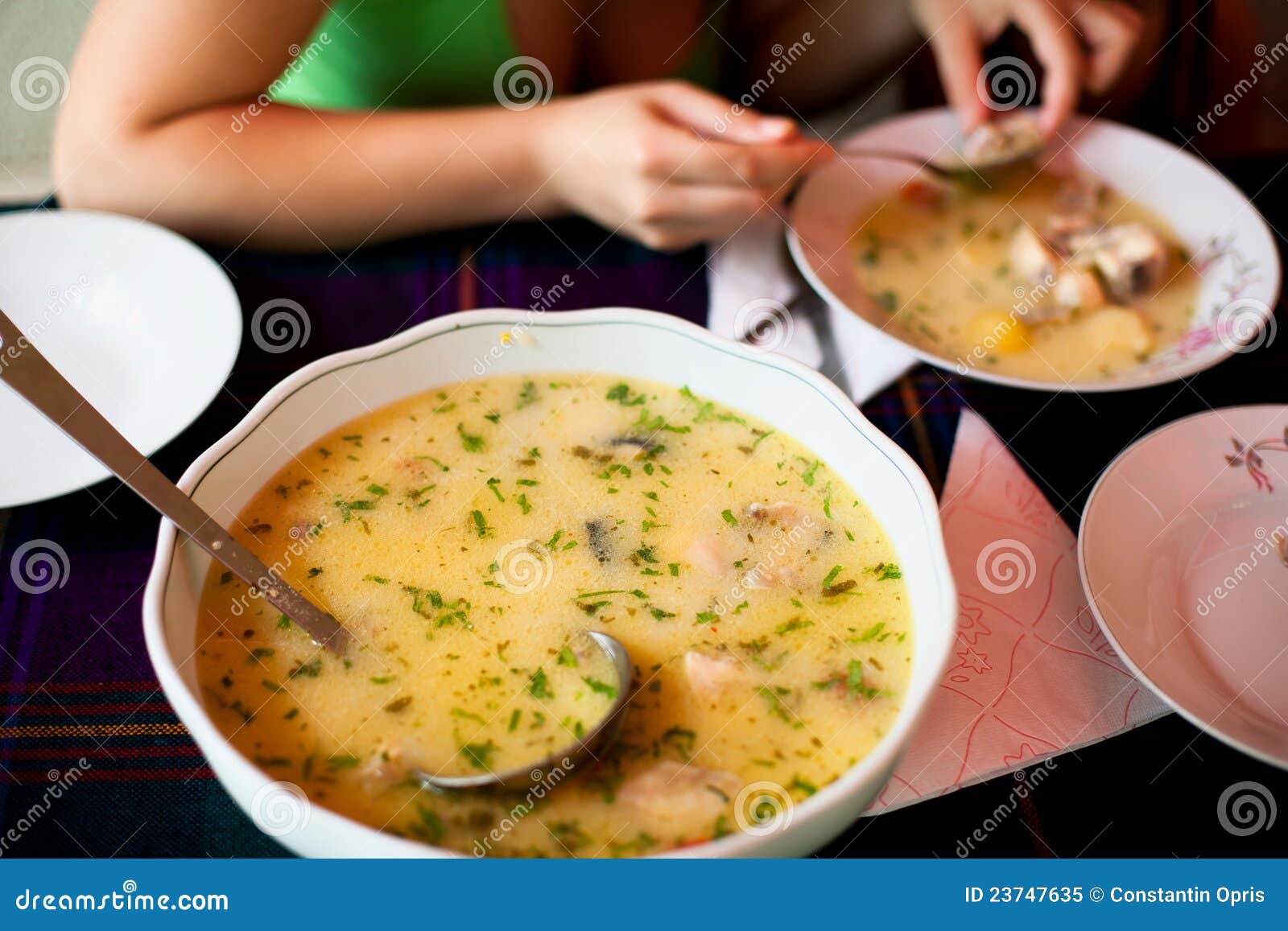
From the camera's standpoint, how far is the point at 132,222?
140 centimetres

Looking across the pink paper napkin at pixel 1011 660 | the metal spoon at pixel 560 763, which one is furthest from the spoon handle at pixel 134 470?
the pink paper napkin at pixel 1011 660

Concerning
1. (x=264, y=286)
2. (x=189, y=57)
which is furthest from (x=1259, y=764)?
(x=189, y=57)

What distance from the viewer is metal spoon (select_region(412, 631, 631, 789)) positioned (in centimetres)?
78

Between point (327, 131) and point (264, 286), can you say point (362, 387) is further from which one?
point (327, 131)

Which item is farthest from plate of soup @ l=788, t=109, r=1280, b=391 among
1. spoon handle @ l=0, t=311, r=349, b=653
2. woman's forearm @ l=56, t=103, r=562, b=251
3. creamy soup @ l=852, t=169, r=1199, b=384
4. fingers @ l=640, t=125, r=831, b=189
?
spoon handle @ l=0, t=311, r=349, b=653

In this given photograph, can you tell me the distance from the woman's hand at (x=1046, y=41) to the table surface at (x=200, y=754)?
595 millimetres

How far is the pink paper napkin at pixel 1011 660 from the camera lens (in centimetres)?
94

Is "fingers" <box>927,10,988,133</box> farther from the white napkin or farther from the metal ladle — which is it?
the metal ladle

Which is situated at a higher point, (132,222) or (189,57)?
(189,57)

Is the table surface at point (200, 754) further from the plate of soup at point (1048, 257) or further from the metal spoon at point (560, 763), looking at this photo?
the metal spoon at point (560, 763)

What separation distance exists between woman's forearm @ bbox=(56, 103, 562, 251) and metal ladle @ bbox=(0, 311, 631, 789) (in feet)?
2.42

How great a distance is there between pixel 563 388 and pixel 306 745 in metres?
0.49

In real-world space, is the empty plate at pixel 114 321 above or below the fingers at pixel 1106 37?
below

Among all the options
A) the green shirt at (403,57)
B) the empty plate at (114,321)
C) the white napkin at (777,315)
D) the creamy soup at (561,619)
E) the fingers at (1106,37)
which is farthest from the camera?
the fingers at (1106,37)
